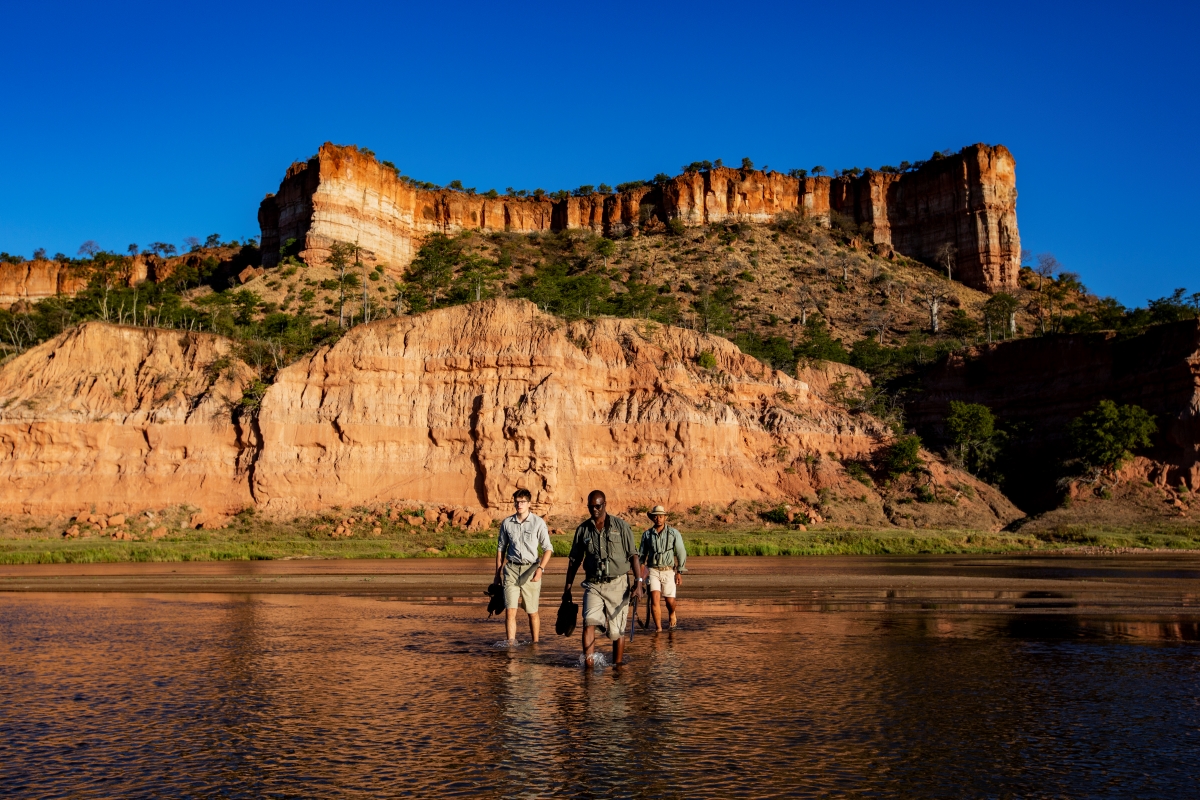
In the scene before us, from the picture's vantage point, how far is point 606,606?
9750mm

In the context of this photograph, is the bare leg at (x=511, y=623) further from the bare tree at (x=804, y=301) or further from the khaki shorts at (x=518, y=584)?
the bare tree at (x=804, y=301)

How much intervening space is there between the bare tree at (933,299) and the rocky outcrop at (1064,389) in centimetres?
1659

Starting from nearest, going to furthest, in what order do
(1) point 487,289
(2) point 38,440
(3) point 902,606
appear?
(3) point 902,606 → (2) point 38,440 → (1) point 487,289

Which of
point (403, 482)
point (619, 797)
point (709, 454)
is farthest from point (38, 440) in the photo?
point (619, 797)

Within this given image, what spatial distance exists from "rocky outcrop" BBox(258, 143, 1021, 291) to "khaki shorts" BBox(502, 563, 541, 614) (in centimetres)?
7697

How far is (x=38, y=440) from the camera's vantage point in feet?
145

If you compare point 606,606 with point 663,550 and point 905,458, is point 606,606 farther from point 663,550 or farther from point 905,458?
point 905,458

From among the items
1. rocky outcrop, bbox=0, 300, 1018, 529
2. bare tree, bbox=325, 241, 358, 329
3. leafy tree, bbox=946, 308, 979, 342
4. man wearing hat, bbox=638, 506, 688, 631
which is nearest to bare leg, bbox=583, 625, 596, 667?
man wearing hat, bbox=638, 506, 688, 631

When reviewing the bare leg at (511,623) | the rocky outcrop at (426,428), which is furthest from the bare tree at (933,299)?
the bare leg at (511,623)

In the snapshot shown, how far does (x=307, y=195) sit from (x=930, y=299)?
6016 centimetres

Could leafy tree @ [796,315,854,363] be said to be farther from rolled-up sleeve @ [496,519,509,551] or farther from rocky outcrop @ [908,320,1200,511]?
rolled-up sleeve @ [496,519,509,551]

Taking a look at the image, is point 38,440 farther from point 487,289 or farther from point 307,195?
point 307,195

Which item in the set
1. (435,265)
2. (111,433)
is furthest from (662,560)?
(435,265)

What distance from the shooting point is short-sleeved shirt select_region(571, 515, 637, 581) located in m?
9.76
